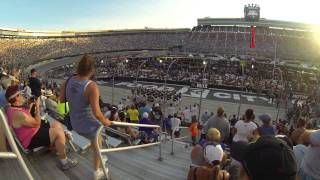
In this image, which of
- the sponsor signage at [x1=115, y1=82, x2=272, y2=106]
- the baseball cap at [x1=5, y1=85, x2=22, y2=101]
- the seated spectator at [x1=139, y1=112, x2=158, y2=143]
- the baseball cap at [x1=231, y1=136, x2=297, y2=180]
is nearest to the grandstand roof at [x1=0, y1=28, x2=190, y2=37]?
the sponsor signage at [x1=115, y1=82, x2=272, y2=106]

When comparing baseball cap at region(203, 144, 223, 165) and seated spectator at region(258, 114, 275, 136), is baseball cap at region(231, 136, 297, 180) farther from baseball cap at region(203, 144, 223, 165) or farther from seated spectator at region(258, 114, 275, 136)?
seated spectator at region(258, 114, 275, 136)

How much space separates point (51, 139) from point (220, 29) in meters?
77.0

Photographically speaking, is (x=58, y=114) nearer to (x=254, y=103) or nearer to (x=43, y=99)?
(x=43, y=99)

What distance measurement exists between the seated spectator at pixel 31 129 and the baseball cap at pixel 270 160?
327cm

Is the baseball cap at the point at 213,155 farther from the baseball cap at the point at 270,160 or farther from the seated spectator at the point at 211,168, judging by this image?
the baseball cap at the point at 270,160

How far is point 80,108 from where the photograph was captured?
4.27 m

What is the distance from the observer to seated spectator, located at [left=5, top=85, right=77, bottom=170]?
433 cm

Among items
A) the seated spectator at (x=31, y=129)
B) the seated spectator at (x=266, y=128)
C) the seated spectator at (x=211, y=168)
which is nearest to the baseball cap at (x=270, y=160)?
the seated spectator at (x=211, y=168)

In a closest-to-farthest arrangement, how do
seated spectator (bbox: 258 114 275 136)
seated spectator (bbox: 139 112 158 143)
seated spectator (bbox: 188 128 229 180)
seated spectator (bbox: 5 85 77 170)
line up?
seated spectator (bbox: 188 128 229 180) < seated spectator (bbox: 5 85 77 170) < seated spectator (bbox: 258 114 275 136) < seated spectator (bbox: 139 112 158 143)

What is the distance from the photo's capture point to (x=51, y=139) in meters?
4.97

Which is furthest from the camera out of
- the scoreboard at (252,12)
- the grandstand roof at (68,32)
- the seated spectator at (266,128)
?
the scoreboard at (252,12)

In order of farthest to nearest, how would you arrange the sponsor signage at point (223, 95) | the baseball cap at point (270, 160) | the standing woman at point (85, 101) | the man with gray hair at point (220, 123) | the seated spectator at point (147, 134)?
the sponsor signage at point (223, 95) → the seated spectator at point (147, 134) → the man with gray hair at point (220, 123) → the standing woman at point (85, 101) → the baseball cap at point (270, 160)

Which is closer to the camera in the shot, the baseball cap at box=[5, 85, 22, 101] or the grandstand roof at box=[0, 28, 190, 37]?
the baseball cap at box=[5, 85, 22, 101]

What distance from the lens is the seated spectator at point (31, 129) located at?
14.2 ft
